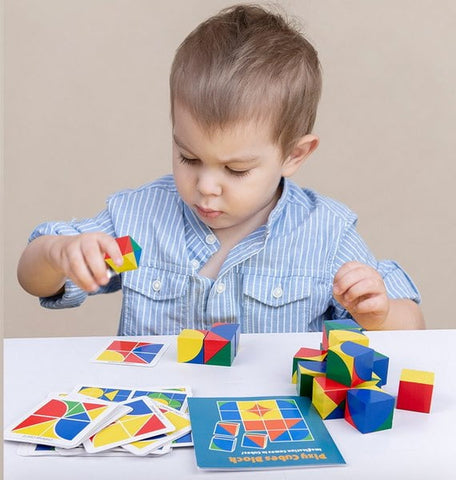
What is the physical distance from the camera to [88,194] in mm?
2314

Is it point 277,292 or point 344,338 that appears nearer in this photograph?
point 344,338

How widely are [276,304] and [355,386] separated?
0.50m

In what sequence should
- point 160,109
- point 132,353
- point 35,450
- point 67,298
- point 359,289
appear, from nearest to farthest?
point 35,450 < point 132,353 < point 359,289 < point 67,298 < point 160,109

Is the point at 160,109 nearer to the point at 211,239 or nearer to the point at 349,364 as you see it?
the point at 211,239

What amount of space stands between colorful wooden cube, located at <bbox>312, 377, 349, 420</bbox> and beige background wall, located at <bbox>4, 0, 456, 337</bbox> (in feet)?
5.56

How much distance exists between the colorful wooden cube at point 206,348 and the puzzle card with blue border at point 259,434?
3.6 inches

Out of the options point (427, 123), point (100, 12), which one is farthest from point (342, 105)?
point (100, 12)

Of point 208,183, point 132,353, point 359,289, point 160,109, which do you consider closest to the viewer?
point 132,353

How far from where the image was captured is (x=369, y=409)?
601 mm

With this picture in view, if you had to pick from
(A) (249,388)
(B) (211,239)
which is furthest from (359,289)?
(B) (211,239)

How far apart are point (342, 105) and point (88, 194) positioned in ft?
2.73

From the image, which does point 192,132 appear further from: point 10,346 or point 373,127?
point 373,127

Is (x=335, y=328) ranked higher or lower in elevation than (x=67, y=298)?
higher

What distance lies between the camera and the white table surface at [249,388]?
0.54m
